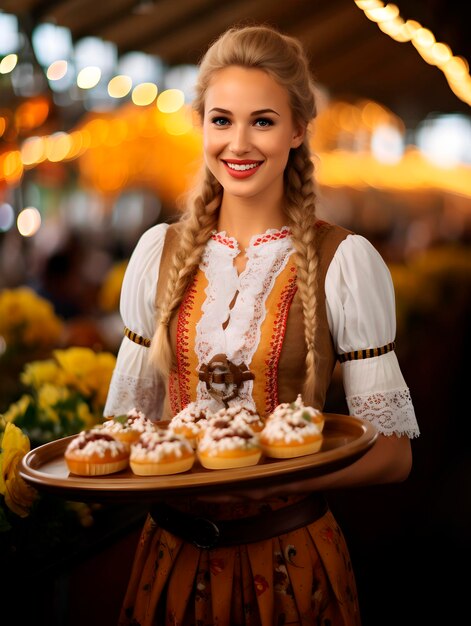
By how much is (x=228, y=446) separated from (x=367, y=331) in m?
0.41

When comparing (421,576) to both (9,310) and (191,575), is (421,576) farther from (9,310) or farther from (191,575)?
(191,575)

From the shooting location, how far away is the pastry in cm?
133

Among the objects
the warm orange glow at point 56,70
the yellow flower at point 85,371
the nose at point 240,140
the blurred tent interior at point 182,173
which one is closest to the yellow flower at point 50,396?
the yellow flower at point 85,371

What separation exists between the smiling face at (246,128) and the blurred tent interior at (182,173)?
21 centimetres

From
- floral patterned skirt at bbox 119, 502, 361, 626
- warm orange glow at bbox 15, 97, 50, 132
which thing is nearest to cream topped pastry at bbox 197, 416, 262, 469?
floral patterned skirt at bbox 119, 502, 361, 626

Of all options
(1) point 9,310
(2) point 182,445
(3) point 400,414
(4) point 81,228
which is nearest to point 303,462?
(2) point 182,445

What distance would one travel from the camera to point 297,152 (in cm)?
170

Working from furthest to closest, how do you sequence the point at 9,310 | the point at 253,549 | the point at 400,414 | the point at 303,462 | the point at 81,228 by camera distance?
the point at 81,228
the point at 9,310
the point at 400,414
the point at 253,549
the point at 303,462

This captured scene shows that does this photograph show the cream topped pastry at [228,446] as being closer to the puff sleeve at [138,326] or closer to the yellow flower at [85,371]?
the puff sleeve at [138,326]

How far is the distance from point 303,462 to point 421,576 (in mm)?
2651

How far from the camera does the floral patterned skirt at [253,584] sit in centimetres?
145

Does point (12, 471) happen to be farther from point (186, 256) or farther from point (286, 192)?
point (286, 192)

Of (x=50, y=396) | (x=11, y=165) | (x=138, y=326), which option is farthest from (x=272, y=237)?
(x=11, y=165)

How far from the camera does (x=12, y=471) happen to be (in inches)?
62.9
